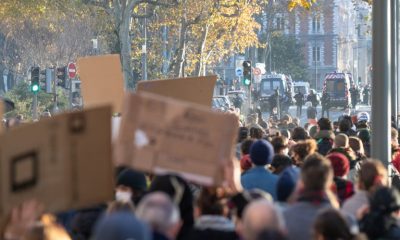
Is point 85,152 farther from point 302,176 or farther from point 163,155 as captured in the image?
point 302,176

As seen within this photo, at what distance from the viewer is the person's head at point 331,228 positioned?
7664mm

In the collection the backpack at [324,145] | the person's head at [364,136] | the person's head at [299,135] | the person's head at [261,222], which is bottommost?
the person's head at [364,136]

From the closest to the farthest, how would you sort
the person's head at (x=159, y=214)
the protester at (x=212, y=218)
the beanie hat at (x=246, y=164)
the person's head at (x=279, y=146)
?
the person's head at (x=159, y=214)
the protester at (x=212, y=218)
the beanie hat at (x=246, y=164)
the person's head at (x=279, y=146)

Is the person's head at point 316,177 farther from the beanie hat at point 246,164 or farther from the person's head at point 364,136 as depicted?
the person's head at point 364,136

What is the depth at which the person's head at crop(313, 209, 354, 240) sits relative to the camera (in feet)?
25.1

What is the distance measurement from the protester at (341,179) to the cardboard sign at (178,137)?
3.25 meters

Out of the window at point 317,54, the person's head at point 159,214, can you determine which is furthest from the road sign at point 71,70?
the window at point 317,54

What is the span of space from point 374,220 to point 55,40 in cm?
5990

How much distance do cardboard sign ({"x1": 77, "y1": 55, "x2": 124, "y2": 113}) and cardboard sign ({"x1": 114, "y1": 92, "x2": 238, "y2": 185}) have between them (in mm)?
4043

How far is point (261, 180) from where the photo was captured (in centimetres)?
1122

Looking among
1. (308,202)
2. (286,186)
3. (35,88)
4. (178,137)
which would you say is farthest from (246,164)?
(35,88)

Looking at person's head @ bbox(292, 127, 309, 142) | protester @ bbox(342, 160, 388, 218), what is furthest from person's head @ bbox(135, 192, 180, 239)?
person's head @ bbox(292, 127, 309, 142)

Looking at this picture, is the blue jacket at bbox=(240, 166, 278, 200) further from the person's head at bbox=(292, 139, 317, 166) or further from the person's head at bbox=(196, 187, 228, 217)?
the person's head at bbox=(196, 187, 228, 217)

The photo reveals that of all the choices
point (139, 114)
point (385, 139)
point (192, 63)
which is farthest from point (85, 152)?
point (192, 63)
